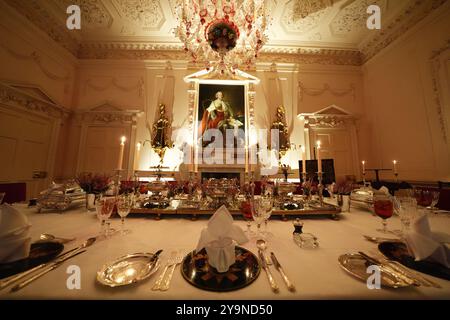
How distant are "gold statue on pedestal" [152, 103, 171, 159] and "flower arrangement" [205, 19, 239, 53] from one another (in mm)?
2906

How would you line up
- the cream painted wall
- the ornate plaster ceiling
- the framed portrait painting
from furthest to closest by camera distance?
1. the framed portrait painting
2. the ornate plaster ceiling
3. the cream painted wall

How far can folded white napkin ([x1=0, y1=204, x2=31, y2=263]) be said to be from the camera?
67cm

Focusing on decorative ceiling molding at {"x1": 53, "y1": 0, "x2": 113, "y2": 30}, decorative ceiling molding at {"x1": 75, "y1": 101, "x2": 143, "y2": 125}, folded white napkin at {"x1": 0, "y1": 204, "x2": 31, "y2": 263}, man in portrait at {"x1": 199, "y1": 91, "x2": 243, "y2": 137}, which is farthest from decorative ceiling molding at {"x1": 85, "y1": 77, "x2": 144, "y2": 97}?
folded white napkin at {"x1": 0, "y1": 204, "x2": 31, "y2": 263}

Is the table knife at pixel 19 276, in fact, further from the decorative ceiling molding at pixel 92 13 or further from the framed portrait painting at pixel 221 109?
the decorative ceiling molding at pixel 92 13

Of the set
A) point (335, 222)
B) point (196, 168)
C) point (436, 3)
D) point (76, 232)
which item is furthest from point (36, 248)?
point (436, 3)

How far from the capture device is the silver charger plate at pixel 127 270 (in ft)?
1.90

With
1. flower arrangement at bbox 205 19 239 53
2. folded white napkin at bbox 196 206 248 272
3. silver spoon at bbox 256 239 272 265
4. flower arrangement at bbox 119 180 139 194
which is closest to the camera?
folded white napkin at bbox 196 206 248 272

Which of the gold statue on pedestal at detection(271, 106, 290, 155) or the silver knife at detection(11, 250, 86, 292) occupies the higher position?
the gold statue on pedestal at detection(271, 106, 290, 155)

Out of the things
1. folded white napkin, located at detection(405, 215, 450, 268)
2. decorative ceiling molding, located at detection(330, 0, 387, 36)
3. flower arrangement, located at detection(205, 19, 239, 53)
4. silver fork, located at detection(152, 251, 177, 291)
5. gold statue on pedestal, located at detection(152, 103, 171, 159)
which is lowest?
silver fork, located at detection(152, 251, 177, 291)

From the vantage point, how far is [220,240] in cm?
69

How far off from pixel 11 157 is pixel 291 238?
5504 millimetres

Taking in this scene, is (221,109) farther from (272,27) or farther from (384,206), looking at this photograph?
(384,206)

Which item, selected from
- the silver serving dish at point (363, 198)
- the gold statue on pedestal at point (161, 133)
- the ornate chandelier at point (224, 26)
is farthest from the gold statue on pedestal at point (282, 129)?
the gold statue on pedestal at point (161, 133)

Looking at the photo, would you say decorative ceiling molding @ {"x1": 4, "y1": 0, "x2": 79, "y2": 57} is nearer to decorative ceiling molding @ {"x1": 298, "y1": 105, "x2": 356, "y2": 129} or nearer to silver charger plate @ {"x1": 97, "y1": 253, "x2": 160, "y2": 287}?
silver charger plate @ {"x1": 97, "y1": 253, "x2": 160, "y2": 287}
